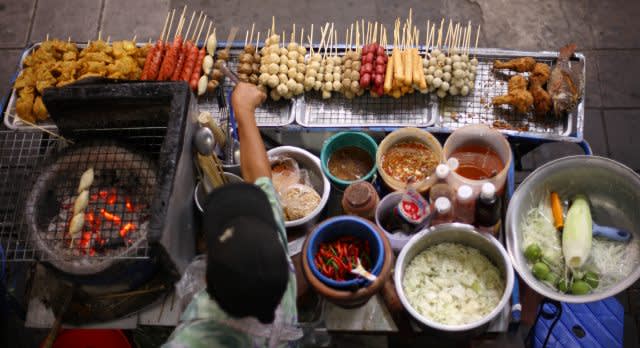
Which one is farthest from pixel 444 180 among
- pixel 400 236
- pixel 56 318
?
pixel 56 318

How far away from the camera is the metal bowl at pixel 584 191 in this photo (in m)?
2.81

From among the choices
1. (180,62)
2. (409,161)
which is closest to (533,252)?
(409,161)

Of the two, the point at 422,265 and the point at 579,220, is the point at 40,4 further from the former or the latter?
the point at 579,220

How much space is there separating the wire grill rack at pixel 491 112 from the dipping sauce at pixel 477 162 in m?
0.54

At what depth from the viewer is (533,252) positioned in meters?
2.76

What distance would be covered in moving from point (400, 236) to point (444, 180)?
430 millimetres

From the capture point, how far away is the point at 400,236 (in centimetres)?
290

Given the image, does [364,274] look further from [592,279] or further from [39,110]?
[39,110]

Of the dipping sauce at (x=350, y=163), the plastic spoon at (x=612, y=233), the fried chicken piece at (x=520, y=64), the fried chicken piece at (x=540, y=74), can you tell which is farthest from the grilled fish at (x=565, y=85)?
the dipping sauce at (x=350, y=163)

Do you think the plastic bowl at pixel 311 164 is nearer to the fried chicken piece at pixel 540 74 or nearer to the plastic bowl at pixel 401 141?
the plastic bowl at pixel 401 141

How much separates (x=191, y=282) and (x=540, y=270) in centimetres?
194

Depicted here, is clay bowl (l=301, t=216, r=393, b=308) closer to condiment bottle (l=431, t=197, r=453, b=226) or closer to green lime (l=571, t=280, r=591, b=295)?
condiment bottle (l=431, t=197, r=453, b=226)

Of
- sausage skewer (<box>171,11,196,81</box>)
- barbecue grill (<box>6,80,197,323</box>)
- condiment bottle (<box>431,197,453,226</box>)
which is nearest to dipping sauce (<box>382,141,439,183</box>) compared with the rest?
condiment bottle (<box>431,197,453,226</box>)

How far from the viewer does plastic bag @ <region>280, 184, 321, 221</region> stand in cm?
300
